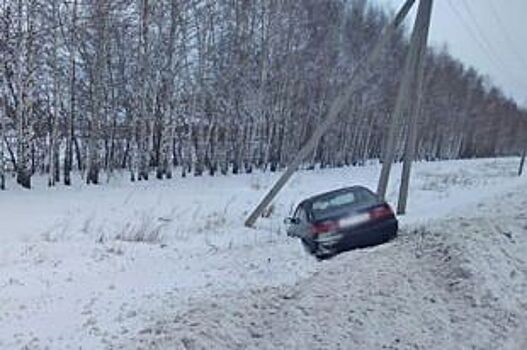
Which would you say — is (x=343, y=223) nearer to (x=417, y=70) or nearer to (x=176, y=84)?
(x=417, y=70)

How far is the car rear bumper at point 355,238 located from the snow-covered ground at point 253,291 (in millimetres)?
493

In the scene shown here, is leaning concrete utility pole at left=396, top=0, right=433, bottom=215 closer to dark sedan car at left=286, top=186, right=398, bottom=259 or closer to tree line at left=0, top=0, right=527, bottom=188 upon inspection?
dark sedan car at left=286, top=186, right=398, bottom=259

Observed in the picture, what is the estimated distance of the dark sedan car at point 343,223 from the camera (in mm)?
10742

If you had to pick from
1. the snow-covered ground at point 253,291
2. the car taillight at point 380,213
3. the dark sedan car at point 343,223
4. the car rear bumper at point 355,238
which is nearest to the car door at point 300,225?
the dark sedan car at point 343,223

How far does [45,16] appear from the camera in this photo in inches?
763

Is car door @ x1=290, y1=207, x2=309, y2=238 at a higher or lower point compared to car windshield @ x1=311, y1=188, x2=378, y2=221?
lower

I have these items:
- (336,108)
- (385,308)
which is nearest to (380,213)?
(336,108)

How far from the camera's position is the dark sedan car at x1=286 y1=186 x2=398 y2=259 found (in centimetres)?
1074

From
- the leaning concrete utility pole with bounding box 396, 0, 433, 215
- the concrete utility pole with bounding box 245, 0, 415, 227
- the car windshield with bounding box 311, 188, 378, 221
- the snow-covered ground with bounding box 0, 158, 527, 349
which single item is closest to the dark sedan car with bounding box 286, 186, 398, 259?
the car windshield with bounding box 311, 188, 378, 221

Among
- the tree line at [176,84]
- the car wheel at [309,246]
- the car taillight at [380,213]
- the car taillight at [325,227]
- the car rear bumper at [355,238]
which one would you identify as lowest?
the car wheel at [309,246]

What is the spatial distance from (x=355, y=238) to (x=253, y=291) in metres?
4.03

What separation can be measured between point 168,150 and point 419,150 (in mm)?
46675

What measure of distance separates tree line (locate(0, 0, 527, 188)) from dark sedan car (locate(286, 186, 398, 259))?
448 inches

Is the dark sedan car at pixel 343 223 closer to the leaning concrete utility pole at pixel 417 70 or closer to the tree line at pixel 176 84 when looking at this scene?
the leaning concrete utility pole at pixel 417 70
